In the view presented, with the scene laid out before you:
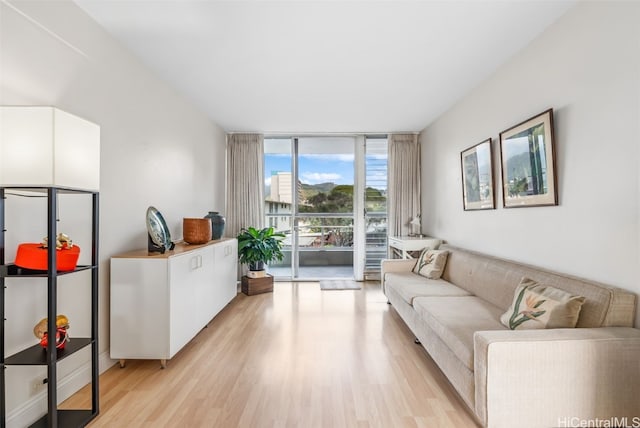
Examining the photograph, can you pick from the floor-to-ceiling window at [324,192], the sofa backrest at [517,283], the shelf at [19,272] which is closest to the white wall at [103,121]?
the shelf at [19,272]

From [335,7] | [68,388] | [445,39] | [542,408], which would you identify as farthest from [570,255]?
[68,388]

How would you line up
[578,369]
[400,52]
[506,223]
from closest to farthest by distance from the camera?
[578,369] < [400,52] < [506,223]

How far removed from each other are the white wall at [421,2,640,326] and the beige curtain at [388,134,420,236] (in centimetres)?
245

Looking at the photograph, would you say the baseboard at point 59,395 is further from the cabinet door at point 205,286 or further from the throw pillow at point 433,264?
the throw pillow at point 433,264

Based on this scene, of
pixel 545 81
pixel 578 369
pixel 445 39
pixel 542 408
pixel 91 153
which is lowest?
pixel 542 408

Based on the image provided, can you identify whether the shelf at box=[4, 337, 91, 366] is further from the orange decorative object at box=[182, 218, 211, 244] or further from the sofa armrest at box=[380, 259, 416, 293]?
the sofa armrest at box=[380, 259, 416, 293]

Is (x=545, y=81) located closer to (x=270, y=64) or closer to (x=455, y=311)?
(x=455, y=311)

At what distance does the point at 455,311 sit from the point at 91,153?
2674 millimetres

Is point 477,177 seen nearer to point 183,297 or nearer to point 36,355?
point 183,297

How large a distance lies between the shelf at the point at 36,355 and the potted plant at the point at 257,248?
3088 mm

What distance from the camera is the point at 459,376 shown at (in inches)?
77.3

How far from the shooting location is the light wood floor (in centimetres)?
197

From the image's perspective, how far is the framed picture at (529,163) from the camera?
7.73 ft

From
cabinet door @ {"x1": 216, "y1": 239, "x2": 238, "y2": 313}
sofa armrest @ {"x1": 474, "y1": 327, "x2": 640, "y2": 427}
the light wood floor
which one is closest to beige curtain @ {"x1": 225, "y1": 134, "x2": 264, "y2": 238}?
cabinet door @ {"x1": 216, "y1": 239, "x2": 238, "y2": 313}
